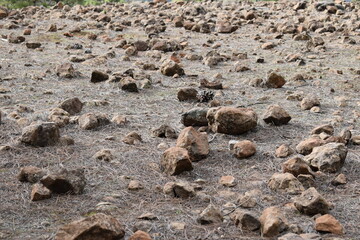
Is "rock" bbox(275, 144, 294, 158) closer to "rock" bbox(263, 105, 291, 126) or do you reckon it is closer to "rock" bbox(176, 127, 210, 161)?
"rock" bbox(176, 127, 210, 161)

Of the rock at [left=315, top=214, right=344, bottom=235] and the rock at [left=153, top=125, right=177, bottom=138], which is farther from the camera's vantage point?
the rock at [left=153, top=125, right=177, bottom=138]

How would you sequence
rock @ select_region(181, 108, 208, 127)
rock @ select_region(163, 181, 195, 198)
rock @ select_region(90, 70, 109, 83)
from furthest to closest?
rock @ select_region(90, 70, 109, 83) < rock @ select_region(181, 108, 208, 127) < rock @ select_region(163, 181, 195, 198)

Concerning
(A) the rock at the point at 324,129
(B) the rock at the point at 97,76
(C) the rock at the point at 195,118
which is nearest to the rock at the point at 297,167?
(A) the rock at the point at 324,129

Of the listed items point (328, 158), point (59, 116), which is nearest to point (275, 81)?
point (328, 158)

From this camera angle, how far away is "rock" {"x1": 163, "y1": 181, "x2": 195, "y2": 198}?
3.47m

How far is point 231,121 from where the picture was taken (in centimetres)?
471

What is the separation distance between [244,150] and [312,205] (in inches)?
45.2

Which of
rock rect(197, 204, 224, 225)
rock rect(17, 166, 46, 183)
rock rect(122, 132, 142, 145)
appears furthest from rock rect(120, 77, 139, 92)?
rock rect(197, 204, 224, 225)

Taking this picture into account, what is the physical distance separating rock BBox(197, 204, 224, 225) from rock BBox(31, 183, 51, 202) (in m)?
1.07

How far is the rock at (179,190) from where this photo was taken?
347 cm

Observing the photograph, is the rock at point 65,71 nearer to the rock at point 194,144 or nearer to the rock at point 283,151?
the rock at point 194,144

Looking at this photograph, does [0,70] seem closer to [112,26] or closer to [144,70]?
[144,70]

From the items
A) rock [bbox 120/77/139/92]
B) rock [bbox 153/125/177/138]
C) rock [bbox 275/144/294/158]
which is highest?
rock [bbox 275/144/294/158]

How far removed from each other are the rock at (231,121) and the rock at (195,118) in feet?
0.71
